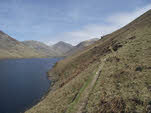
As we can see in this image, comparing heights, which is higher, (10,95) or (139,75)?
(10,95)

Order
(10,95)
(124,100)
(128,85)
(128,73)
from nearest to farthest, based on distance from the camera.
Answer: (124,100)
(128,85)
(128,73)
(10,95)

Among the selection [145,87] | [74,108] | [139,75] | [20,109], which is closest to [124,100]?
[145,87]

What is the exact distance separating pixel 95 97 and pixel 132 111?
633cm

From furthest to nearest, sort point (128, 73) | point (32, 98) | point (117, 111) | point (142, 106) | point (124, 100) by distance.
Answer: point (32, 98) → point (128, 73) → point (124, 100) → point (117, 111) → point (142, 106)

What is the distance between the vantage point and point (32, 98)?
42.3 metres

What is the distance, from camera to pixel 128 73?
19.6 m

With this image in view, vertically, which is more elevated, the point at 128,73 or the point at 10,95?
the point at 10,95

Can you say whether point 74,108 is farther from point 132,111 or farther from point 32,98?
point 32,98

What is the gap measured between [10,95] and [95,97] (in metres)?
41.8

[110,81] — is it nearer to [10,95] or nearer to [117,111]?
[117,111]

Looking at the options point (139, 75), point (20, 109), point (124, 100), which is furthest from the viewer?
point (20, 109)

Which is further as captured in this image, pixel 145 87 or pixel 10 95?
pixel 10 95

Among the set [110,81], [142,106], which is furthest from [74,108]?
[142,106]

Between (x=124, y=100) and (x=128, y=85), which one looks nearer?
(x=124, y=100)
